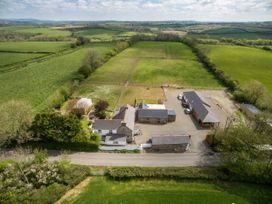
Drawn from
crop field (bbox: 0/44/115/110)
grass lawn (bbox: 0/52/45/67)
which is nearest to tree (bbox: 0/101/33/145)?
crop field (bbox: 0/44/115/110)

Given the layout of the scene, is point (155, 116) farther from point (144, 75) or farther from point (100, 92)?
point (144, 75)

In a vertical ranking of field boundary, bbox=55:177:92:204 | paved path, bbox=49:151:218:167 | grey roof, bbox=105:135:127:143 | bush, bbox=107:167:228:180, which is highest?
grey roof, bbox=105:135:127:143

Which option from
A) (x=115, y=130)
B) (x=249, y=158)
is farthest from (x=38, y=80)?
(x=249, y=158)

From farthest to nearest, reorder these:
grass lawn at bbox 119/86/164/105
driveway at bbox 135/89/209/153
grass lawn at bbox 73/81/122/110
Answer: grass lawn at bbox 73/81/122/110 → grass lawn at bbox 119/86/164/105 → driveway at bbox 135/89/209/153

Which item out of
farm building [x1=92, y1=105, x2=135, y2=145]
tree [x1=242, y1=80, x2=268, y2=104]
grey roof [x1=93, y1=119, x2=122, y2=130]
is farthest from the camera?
tree [x1=242, y1=80, x2=268, y2=104]

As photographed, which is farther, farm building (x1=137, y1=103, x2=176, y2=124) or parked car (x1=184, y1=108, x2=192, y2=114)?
parked car (x1=184, y1=108, x2=192, y2=114)

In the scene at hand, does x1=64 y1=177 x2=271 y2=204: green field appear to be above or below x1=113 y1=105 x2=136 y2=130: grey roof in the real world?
below

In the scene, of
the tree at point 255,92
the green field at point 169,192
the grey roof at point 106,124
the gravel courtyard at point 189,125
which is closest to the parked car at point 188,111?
the gravel courtyard at point 189,125

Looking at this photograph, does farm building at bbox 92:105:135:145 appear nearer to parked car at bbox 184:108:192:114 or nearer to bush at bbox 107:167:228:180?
bush at bbox 107:167:228:180
